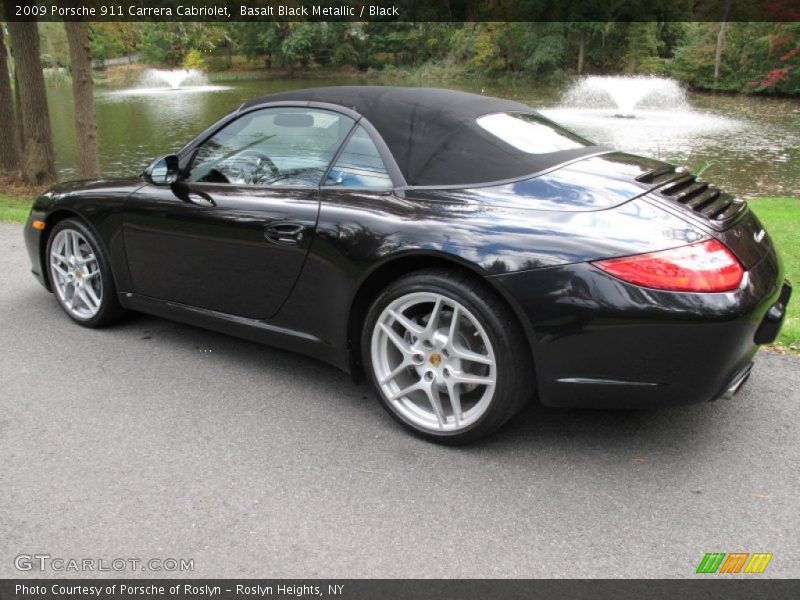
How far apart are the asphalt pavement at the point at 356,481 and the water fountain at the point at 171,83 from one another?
3631cm

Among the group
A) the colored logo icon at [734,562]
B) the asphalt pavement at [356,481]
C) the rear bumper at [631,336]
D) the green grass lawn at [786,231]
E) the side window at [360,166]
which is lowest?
the green grass lawn at [786,231]

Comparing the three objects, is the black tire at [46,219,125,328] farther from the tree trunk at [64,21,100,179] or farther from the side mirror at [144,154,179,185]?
the tree trunk at [64,21,100,179]

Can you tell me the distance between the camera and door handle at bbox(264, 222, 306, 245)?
329 cm

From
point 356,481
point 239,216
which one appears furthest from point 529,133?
point 356,481

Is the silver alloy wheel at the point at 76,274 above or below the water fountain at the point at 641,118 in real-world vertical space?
above

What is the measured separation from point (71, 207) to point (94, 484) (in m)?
2.22

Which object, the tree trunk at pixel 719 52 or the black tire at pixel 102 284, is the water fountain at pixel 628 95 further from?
the black tire at pixel 102 284

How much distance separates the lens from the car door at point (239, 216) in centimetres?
339

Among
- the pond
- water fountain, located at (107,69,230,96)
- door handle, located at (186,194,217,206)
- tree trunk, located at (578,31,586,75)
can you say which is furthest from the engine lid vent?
tree trunk, located at (578,31,586,75)

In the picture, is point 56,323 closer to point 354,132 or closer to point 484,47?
point 354,132

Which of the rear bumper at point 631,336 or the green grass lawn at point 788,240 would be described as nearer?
the rear bumper at point 631,336

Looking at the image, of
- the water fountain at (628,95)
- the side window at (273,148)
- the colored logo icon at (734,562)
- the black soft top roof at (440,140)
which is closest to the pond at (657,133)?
the water fountain at (628,95)

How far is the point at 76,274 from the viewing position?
14.7 feet
